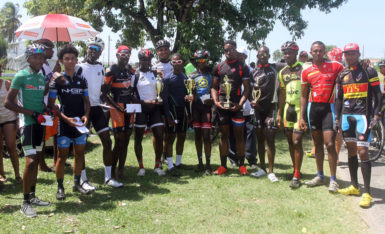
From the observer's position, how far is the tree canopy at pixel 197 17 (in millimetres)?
10250

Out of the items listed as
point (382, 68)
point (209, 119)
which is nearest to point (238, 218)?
point (209, 119)

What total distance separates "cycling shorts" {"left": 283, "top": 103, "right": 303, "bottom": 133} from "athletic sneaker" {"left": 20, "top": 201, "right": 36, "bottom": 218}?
4298mm

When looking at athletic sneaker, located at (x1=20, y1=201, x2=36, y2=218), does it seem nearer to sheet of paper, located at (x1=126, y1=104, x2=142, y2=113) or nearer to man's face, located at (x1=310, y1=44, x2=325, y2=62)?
sheet of paper, located at (x1=126, y1=104, x2=142, y2=113)

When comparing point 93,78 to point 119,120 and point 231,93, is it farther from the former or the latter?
point 231,93

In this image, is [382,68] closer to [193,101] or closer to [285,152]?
[285,152]

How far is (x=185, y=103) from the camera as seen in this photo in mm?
6836

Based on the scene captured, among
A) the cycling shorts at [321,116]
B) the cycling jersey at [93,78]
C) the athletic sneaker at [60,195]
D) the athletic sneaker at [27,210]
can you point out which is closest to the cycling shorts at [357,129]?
the cycling shorts at [321,116]

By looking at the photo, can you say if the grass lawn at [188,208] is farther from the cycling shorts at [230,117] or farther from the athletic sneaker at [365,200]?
the cycling shorts at [230,117]

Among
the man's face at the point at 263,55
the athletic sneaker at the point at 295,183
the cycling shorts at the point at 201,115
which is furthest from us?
the cycling shorts at the point at 201,115

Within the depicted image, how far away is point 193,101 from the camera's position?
6652 millimetres

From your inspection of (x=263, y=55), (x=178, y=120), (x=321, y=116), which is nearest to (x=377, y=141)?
(x=321, y=116)

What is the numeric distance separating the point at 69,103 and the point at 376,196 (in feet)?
16.3

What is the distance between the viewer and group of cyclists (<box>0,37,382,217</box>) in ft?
15.7

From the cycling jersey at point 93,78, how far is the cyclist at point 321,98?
3409 millimetres
